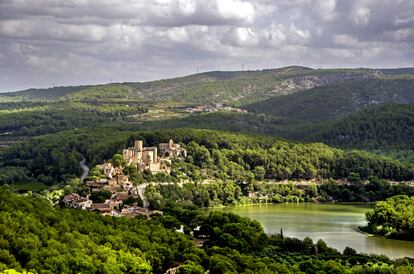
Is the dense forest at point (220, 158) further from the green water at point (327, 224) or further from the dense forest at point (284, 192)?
the green water at point (327, 224)

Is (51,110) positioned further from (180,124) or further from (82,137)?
(82,137)

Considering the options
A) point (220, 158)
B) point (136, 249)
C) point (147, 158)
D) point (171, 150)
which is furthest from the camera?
point (220, 158)

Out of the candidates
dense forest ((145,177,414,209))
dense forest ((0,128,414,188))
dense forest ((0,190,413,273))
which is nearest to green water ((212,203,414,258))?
dense forest ((145,177,414,209))

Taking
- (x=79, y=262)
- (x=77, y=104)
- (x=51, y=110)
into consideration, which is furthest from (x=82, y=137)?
(x=77, y=104)

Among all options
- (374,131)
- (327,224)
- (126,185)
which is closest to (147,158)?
(126,185)

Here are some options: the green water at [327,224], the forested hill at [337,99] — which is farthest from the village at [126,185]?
the forested hill at [337,99]

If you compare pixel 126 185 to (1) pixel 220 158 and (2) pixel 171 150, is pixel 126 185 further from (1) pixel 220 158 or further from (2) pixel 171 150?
(1) pixel 220 158
